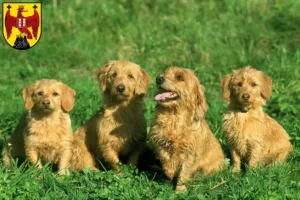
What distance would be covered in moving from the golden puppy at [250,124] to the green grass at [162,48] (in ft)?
1.06

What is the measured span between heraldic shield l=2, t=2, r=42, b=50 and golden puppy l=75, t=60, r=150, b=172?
106 inches

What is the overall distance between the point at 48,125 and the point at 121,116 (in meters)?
0.89

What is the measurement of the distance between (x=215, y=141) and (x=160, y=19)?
17.1 feet

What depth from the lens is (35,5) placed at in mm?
12516

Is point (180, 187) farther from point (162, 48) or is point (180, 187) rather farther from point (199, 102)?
point (162, 48)

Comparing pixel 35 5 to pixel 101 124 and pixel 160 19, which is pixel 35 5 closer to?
pixel 160 19

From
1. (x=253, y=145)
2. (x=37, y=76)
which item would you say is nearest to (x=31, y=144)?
(x=253, y=145)

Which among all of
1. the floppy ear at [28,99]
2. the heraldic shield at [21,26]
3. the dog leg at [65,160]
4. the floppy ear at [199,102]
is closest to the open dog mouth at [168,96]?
the floppy ear at [199,102]

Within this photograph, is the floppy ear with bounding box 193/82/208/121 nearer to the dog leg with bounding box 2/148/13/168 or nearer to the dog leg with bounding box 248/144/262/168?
the dog leg with bounding box 248/144/262/168

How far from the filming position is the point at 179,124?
7.48 metres

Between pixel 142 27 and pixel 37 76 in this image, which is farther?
pixel 142 27

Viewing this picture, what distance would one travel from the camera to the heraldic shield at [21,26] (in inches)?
411

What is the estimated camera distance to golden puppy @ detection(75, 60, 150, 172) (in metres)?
8.07

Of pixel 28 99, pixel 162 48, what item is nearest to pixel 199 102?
pixel 28 99
